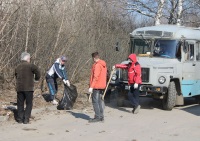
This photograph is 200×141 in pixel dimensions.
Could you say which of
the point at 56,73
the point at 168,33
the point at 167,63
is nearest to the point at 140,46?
the point at 168,33

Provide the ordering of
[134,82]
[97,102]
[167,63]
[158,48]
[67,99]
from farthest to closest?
1. [158,48]
2. [167,63]
3. [67,99]
4. [134,82]
5. [97,102]

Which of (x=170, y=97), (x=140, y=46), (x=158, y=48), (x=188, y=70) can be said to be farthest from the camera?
(x=140, y=46)

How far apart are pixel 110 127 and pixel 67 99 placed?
290 cm

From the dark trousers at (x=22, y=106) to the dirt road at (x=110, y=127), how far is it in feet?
0.79

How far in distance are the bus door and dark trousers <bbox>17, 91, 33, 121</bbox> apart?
577 cm

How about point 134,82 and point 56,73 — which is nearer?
point 134,82

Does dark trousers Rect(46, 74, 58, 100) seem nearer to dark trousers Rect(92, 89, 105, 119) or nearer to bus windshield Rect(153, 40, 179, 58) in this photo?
dark trousers Rect(92, 89, 105, 119)

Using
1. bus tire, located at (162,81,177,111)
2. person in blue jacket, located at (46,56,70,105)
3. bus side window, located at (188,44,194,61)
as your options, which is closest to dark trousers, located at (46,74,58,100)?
person in blue jacket, located at (46,56,70,105)

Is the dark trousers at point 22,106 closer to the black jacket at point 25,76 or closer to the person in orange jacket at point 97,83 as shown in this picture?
the black jacket at point 25,76

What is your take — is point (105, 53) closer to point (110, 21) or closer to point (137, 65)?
point (110, 21)

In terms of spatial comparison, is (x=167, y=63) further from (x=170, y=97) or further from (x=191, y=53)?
(x=191, y=53)

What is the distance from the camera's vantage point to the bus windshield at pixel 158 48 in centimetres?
1408

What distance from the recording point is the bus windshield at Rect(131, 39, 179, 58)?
46.2ft

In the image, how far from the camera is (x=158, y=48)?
47.1ft
